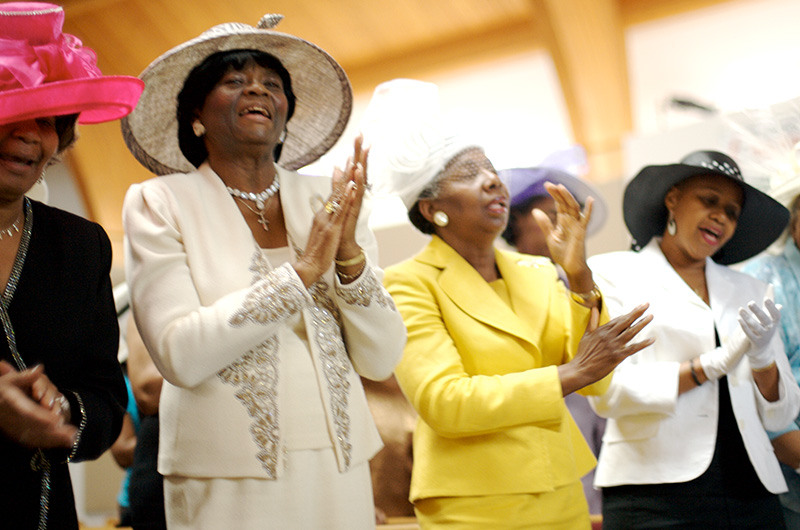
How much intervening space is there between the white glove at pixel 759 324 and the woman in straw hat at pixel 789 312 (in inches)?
19.4

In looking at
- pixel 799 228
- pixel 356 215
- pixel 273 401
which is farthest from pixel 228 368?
pixel 799 228

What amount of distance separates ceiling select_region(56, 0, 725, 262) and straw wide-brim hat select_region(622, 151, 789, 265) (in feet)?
7.58

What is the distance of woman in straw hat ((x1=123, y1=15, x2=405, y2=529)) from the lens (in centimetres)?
164

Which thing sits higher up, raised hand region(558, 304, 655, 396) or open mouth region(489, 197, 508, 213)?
open mouth region(489, 197, 508, 213)

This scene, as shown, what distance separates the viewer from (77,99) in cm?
171

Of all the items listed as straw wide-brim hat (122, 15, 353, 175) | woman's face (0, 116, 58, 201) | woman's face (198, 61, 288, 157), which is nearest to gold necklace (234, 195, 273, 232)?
woman's face (198, 61, 288, 157)

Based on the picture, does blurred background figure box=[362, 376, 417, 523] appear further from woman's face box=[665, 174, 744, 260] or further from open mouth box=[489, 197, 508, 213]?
woman's face box=[665, 174, 744, 260]

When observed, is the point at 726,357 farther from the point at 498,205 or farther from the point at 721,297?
the point at 498,205

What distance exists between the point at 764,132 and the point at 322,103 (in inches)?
A: 77.6

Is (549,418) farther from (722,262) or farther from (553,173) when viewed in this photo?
(553,173)

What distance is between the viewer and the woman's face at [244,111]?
191 cm

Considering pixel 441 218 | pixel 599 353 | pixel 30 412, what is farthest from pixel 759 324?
pixel 30 412

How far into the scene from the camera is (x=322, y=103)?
7.38 feet

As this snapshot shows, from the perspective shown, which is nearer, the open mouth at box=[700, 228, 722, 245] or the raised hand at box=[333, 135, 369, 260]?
the raised hand at box=[333, 135, 369, 260]
